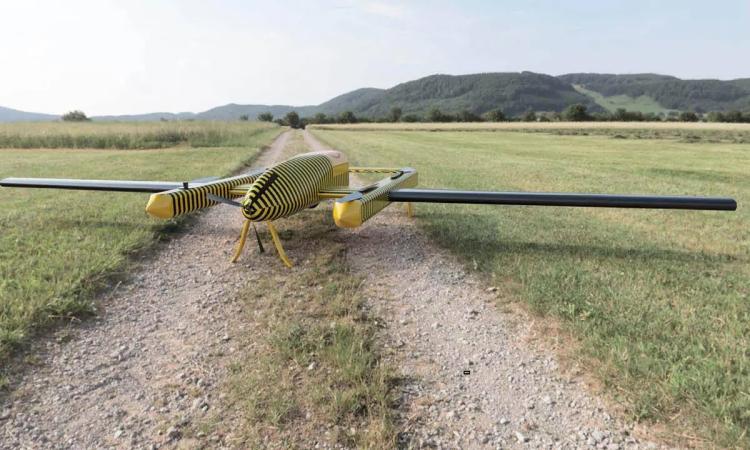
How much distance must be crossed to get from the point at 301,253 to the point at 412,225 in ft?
7.46

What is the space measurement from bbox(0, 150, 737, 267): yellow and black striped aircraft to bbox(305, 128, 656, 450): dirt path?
1.09 metres

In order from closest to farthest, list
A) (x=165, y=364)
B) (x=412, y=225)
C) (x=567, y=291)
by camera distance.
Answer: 1. (x=165, y=364)
2. (x=567, y=291)
3. (x=412, y=225)

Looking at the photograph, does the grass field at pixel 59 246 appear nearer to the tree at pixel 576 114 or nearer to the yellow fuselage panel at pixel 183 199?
the yellow fuselage panel at pixel 183 199

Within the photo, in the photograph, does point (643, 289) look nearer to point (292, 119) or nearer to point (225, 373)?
point (225, 373)

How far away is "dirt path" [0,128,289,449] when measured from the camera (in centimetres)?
262

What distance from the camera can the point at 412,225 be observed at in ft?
24.1

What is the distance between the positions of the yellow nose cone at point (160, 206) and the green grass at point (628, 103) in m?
167

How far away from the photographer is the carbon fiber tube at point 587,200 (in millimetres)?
5512

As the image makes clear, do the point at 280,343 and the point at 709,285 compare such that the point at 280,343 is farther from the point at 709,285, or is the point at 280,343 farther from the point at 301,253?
the point at 709,285

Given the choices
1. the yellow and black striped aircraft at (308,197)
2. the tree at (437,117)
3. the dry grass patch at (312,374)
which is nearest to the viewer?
the dry grass patch at (312,374)

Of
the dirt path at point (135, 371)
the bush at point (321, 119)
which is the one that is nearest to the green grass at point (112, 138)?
the dirt path at point (135, 371)

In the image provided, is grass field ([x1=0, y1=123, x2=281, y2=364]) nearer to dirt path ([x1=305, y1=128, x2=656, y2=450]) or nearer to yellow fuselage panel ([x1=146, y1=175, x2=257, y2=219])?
yellow fuselage panel ([x1=146, y1=175, x2=257, y2=219])

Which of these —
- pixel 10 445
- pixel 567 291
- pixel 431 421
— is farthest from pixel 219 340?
pixel 567 291

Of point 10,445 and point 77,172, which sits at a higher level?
point 77,172
